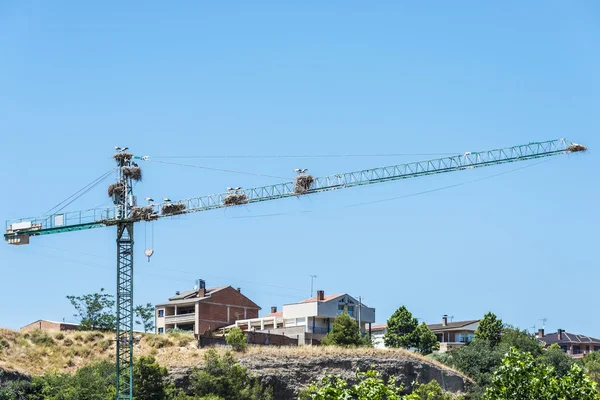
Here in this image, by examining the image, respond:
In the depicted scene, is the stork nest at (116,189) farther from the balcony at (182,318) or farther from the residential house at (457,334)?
the residential house at (457,334)

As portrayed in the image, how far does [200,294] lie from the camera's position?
105688 millimetres

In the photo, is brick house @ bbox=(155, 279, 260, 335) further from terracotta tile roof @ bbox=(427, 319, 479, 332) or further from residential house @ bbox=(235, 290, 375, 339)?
terracotta tile roof @ bbox=(427, 319, 479, 332)

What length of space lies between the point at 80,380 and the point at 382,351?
83.3 feet

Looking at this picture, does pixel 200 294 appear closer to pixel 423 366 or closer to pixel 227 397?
pixel 423 366

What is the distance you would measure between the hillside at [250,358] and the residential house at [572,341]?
63.6 metres

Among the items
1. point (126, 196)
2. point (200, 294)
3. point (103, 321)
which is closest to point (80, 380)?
point (126, 196)

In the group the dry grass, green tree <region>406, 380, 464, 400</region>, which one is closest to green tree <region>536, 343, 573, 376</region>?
the dry grass

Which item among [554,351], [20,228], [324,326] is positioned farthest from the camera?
[324,326]

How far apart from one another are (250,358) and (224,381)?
7.80 meters

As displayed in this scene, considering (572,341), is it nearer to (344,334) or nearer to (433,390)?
(344,334)

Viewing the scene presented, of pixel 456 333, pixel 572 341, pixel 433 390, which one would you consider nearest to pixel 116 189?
pixel 433 390

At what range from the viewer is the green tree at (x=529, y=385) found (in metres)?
31.3

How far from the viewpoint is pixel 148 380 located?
206 feet

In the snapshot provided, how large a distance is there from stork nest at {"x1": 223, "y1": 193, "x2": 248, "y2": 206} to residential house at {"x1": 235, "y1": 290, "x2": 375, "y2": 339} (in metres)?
24.6
